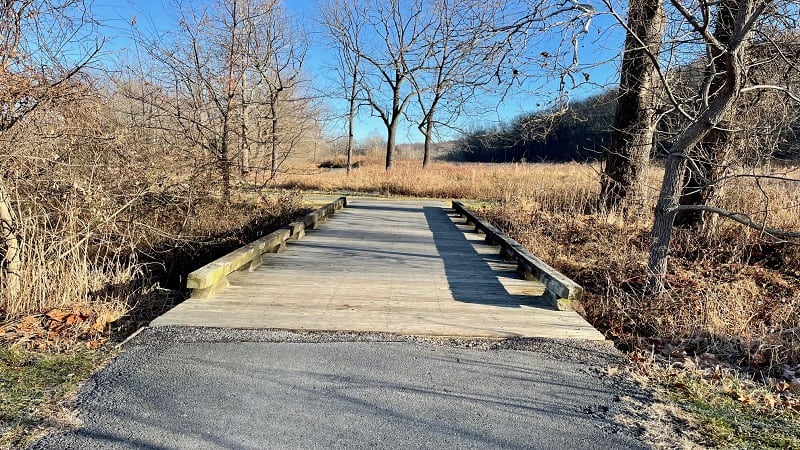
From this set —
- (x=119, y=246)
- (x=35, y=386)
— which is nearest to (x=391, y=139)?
(x=119, y=246)

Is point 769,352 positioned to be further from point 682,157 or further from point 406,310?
point 406,310

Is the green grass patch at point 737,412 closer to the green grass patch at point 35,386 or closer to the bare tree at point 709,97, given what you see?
the bare tree at point 709,97

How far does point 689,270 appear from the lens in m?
5.94

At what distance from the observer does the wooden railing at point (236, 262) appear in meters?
3.85

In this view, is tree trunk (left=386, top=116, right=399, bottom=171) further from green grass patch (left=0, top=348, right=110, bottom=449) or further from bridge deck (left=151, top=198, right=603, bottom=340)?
green grass patch (left=0, top=348, right=110, bottom=449)

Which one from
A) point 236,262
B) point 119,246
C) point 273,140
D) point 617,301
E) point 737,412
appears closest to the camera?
point 737,412

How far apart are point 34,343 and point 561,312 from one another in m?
3.87

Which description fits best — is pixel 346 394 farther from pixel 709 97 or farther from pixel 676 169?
pixel 709 97

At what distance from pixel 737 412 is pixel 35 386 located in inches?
146

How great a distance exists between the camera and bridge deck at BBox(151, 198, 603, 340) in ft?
11.1

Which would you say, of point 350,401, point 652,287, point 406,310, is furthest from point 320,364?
point 652,287

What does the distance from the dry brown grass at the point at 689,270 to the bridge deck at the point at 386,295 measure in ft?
3.10

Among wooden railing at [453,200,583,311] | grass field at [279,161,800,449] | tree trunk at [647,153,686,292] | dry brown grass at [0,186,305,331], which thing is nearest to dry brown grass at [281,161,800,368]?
grass field at [279,161,800,449]

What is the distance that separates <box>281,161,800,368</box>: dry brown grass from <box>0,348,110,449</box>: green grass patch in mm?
3916
